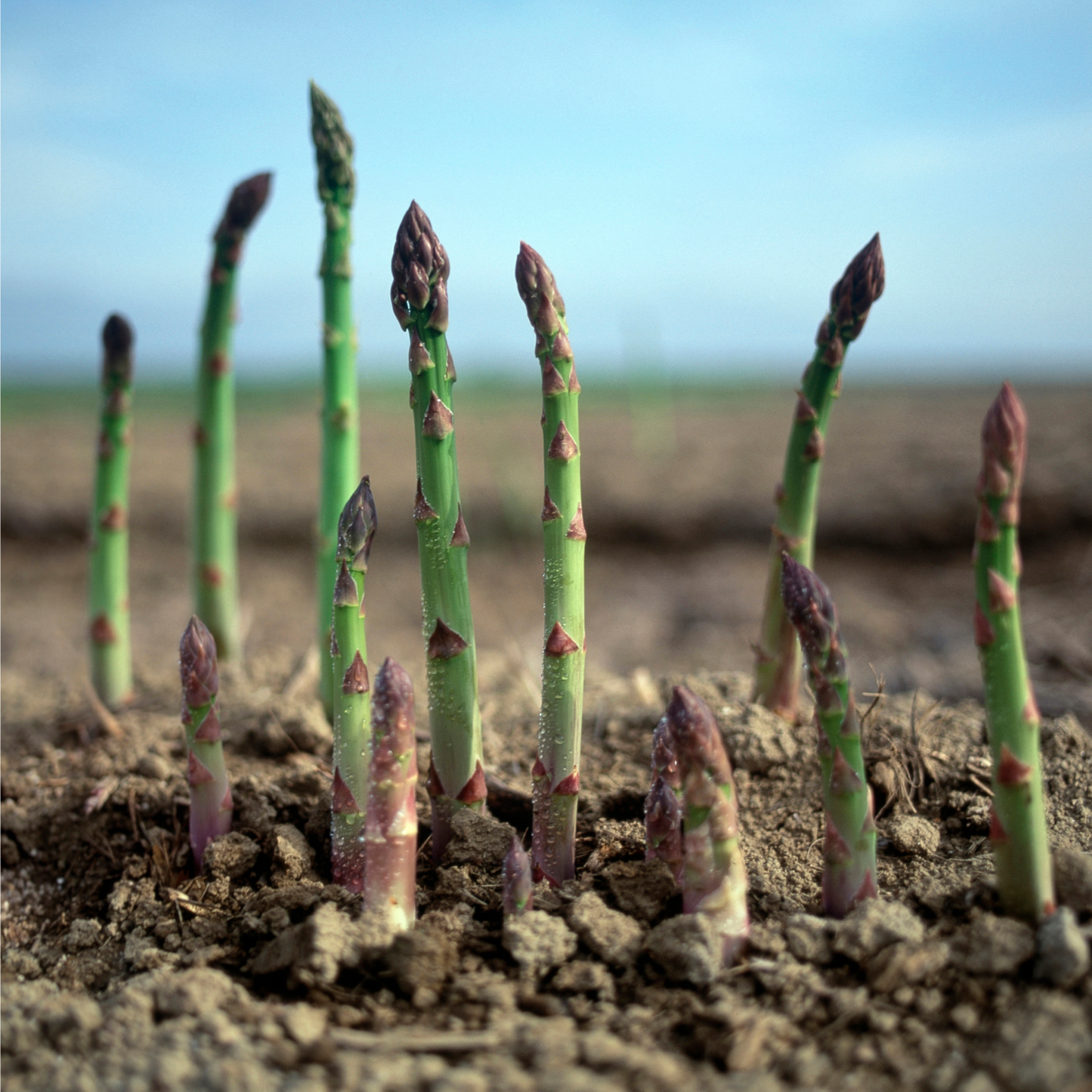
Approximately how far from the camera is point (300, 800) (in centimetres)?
263

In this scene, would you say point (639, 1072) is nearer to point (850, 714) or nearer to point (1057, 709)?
point (850, 714)

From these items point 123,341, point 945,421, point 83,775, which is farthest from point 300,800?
point 945,421

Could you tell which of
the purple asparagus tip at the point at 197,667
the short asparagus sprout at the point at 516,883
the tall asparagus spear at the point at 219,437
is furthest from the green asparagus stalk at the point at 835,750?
the tall asparagus spear at the point at 219,437

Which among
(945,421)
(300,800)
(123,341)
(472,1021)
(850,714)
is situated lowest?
(472,1021)

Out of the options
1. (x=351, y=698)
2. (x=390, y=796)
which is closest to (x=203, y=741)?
(x=351, y=698)

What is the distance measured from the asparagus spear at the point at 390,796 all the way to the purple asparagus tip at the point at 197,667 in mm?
612

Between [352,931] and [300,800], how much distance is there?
73 centimetres

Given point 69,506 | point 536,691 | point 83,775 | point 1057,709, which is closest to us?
point 83,775

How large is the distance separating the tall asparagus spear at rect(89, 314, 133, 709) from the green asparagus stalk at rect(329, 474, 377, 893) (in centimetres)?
189

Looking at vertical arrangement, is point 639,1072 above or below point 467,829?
below

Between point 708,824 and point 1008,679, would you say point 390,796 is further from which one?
point 1008,679

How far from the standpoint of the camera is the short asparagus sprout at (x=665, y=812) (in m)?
2.17

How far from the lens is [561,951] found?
192 centimetres

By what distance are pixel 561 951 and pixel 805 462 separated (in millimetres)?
1644
